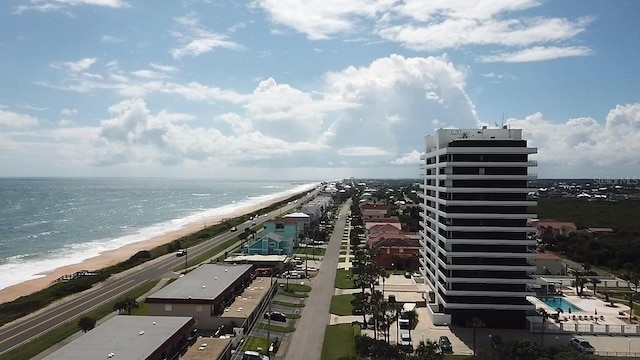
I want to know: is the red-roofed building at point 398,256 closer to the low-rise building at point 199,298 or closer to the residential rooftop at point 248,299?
the residential rooftop at point 248,299

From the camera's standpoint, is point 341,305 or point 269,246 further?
point 269,246

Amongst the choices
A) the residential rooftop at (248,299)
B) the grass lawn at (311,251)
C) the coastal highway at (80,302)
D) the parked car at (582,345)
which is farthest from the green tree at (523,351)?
the grass lawn at (311,251)

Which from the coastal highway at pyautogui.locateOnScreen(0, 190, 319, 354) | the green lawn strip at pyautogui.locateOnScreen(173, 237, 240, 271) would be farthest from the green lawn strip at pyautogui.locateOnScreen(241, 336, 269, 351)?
the green lawn strip at pyautogui.locateOnScreen(173, 237, 240, 271)

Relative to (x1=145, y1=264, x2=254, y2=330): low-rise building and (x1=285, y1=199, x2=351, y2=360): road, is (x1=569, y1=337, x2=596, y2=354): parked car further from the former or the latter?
(x1=145, y1=264, x2=254, y2=330): low-rise building

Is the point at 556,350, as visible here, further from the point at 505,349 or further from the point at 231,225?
the point at 231,225

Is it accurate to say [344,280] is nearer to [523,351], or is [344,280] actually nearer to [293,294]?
[293,294]

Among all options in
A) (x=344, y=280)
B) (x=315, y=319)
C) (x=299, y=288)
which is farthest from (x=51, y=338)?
(x=344, y=280)
